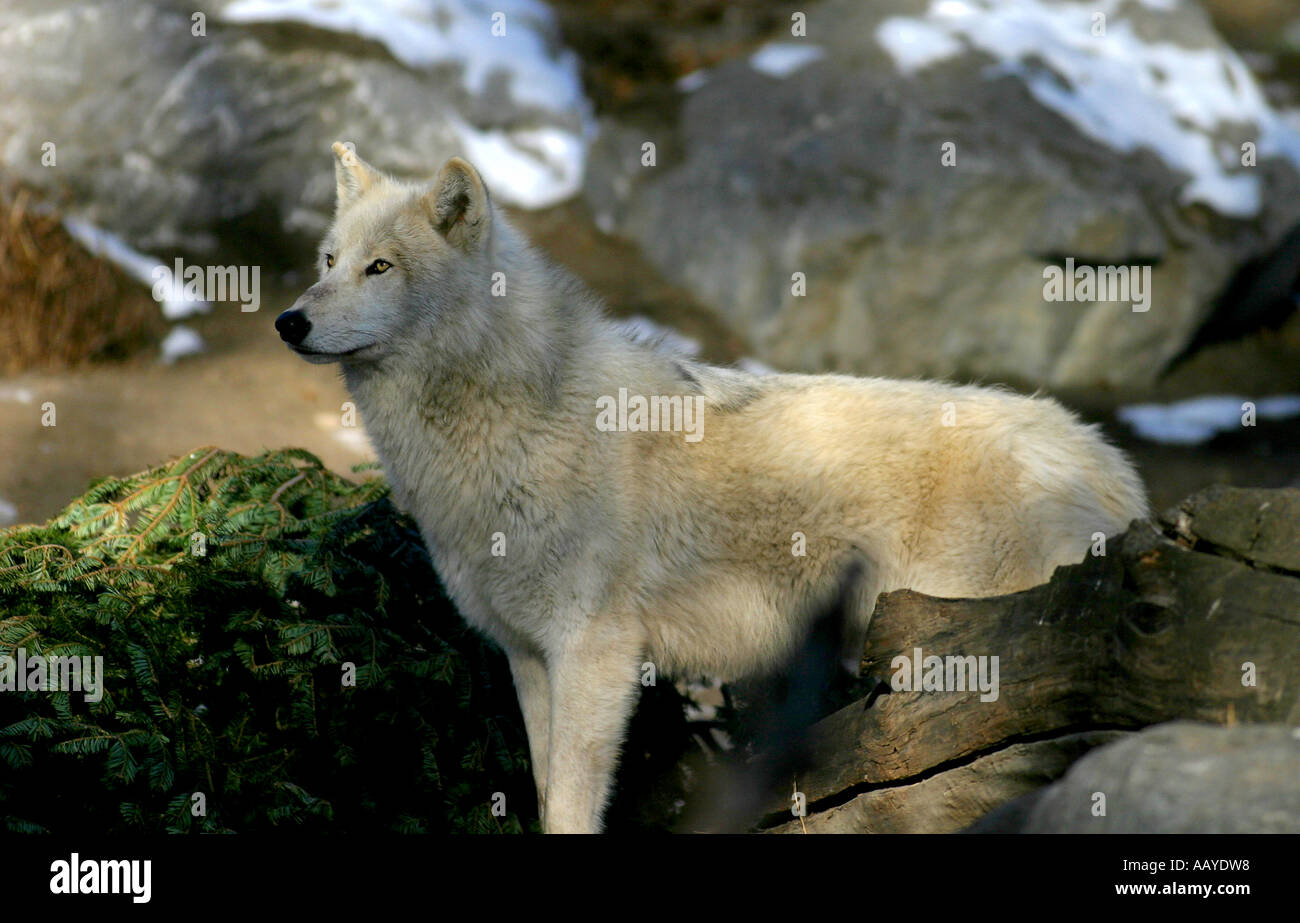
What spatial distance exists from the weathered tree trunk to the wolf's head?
6.75ft

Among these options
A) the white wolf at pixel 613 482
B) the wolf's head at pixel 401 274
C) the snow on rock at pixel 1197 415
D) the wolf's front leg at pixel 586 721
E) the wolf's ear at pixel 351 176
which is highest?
the snow on rock at pixel 1197 415

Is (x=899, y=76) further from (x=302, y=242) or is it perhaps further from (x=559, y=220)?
(x=302, y=242)

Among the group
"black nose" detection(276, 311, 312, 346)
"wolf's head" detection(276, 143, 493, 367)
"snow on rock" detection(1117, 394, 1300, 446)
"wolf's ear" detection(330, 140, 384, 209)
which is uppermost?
"snow on rock" detection(1117, 394, 1300, 446)

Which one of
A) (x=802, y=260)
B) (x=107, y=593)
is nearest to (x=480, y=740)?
(x=107, y=593)

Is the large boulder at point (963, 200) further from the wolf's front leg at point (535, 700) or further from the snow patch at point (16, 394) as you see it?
the wolf's front leg at point (535, 700)

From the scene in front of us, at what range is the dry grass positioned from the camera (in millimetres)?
10789

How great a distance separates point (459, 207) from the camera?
15.5 ft

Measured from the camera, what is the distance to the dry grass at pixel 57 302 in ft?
35.4

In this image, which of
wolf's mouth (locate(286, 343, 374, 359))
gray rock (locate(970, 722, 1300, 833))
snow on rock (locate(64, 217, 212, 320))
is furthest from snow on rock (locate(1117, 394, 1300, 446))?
snow on rock (locate(64, 217, 212, 320))

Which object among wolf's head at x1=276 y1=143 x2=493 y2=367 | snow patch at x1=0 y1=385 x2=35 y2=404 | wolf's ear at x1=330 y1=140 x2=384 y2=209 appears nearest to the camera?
wolf's head at x1=276 y1=143 x2=493 y2=367

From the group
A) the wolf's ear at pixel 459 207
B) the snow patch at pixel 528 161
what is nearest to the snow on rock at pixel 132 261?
the snow patch at pixel 528 161

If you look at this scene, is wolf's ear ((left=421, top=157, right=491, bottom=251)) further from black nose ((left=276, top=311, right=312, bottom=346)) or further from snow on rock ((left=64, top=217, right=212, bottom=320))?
snow on rock ((left=64, top=217, right=212, bottom=320))

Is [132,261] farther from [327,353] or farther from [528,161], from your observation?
[327,353]

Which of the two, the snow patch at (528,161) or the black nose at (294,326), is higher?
the snow patch at (528,161)
